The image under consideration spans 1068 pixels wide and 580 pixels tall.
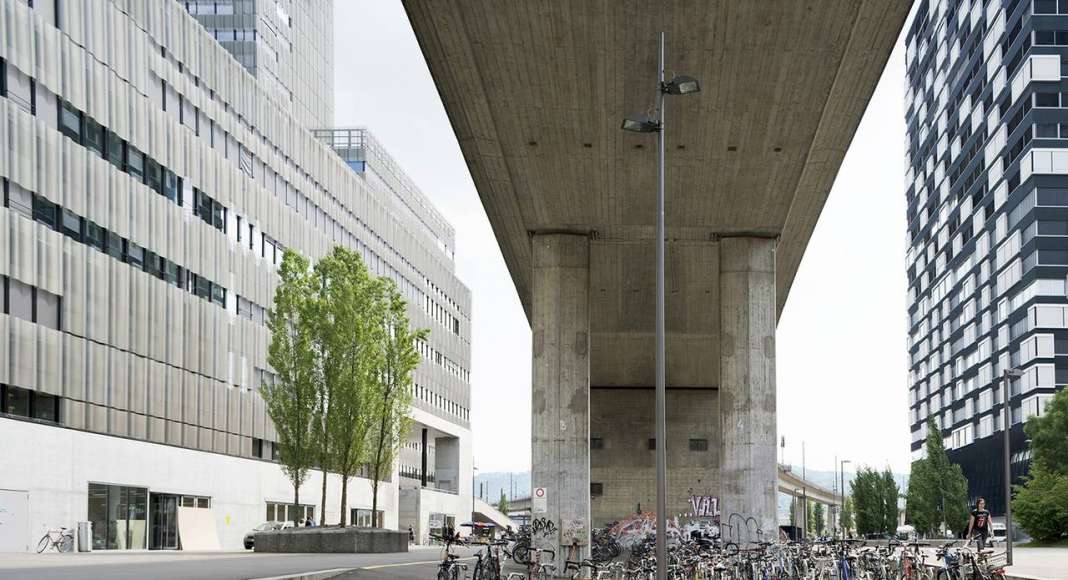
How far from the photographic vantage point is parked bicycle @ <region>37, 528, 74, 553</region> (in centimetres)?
4122

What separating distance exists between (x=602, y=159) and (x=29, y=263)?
1914cm

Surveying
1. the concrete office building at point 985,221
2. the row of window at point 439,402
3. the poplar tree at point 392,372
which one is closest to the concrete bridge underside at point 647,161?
the poplar tree at point 392,372

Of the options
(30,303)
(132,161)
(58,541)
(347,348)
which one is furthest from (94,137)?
(58,541)

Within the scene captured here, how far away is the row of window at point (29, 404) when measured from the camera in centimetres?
3978

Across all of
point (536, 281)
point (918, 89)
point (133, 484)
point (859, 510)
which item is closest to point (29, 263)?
point (133, 484)

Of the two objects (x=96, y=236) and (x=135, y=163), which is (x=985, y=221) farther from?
(x=96, y=236)

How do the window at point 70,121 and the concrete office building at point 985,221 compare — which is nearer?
the window at point 70,121

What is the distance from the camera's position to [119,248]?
47.5 meters

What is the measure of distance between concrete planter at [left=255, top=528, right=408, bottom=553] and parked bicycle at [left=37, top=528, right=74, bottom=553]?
6.17 meters

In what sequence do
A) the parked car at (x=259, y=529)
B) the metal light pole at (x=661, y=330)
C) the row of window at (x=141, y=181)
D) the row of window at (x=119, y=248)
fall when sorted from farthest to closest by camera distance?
the parked car at (x=259, y=529) < the row of window at (x=141, y=181) < the row of window at (x=119, y=248) < the metal light pole at (x=661, y=330)

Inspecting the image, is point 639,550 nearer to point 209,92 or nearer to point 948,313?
point 209,92

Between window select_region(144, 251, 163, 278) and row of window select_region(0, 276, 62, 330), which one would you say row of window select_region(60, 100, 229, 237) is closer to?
window select_region(144, 251, 163, 278)

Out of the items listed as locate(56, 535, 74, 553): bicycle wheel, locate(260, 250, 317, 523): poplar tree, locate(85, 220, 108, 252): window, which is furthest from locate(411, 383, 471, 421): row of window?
locate(56, 535, 74, 553): bicycle wheel

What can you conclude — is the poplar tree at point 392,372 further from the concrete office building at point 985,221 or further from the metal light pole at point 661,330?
the concrete office building at point 985,221
